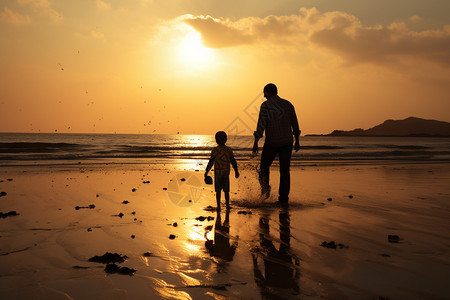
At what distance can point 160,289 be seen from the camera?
325 centimetres

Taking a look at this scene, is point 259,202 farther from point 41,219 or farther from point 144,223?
point 41,219

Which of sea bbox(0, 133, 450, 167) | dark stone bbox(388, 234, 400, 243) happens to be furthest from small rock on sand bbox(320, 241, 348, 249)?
sea bbox(0, 133, 450, 167)

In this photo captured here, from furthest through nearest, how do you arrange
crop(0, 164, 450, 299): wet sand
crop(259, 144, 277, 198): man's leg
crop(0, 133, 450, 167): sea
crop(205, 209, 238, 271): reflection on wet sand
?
crop(0, 133, 450, 167): sea → crop(259, 144, 277, 198): man's leg → crop(205, 209, 238, 271): reflection on wet sand → crop(0, 164, 450, 299): wet sand

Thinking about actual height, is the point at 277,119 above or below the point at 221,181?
above

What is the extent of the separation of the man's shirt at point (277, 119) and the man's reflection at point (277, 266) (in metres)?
3.30

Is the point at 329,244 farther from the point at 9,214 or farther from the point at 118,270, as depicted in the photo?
the point at 9,214

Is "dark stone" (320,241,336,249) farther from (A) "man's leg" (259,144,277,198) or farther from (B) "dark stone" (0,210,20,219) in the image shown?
(B) "dark stone" (0,210,20,219)

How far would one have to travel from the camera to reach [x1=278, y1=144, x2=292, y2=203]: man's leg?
8.39 meters

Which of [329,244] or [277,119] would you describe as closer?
[329,244]

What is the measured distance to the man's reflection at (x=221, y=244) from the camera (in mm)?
4355

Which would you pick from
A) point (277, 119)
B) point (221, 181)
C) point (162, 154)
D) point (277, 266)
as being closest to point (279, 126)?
point (277, 119)

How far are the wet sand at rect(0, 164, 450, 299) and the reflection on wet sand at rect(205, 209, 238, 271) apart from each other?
15 millimetres

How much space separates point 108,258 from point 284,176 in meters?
5.23

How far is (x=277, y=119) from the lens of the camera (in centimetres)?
838
